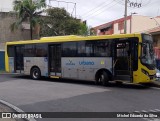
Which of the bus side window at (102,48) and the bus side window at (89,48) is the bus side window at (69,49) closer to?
the bus side window at (89,48)

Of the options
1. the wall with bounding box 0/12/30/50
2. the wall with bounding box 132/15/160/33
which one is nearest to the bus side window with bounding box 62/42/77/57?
the wall with bounding box 0/12/30/50

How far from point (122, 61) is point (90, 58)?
2.40m

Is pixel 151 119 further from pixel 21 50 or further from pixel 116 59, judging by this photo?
pixel 21 50

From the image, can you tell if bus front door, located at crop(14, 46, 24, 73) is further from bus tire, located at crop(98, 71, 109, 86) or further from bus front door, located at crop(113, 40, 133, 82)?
bus front door, located at crop(113, 40, 133, 82)

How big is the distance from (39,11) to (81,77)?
71.4 ft

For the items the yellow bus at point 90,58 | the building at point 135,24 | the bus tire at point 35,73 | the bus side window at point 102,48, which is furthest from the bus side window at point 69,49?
the building at point 135,24

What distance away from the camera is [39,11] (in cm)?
3947

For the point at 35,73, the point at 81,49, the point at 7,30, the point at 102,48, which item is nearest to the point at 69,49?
the point at 81,49

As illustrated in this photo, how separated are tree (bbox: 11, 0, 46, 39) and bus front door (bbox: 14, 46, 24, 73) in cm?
1460

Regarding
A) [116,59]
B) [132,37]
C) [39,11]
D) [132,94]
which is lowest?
[132,94]

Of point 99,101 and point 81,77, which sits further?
point 81,77

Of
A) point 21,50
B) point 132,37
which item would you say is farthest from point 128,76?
point 21,50

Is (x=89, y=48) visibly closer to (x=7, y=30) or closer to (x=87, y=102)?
(x=87, y=102)

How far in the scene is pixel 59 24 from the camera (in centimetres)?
4000
